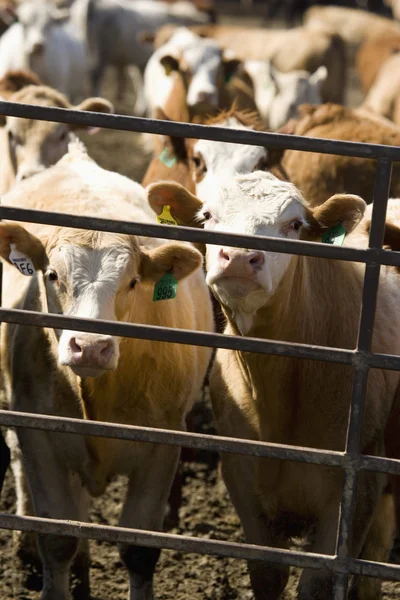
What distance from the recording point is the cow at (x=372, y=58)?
1456 centimetres

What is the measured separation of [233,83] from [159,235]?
670cm

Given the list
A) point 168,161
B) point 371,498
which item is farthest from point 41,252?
point 168,161

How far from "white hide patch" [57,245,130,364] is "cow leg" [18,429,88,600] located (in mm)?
652

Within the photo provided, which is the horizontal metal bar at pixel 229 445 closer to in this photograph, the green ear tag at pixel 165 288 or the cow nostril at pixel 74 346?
the cow nostril at pixel 74 346

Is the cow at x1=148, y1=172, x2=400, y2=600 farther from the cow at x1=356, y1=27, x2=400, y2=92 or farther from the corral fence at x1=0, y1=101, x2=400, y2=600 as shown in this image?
the cow at x1=356, y1=27, x2=400, y2=92

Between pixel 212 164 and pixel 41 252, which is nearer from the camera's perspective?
pixel 41 252

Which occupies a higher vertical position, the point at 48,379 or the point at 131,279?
the point at 131,279

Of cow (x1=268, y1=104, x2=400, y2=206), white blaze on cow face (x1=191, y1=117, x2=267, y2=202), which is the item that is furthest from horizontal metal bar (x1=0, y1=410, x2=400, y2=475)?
cow (x1=268, y1=104, x2=400, y2=206)

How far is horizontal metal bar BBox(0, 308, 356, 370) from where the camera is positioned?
9.70 feet

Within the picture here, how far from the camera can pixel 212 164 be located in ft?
18.4

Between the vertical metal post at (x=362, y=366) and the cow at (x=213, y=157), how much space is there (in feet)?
7.60

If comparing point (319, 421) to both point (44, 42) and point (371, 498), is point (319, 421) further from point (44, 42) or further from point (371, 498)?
point (44, 42)

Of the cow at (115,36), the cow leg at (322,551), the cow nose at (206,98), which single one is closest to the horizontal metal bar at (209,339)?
the cow leg at (322,551)

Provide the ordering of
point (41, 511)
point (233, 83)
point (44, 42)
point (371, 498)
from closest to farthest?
1. point (371, 498)
2. point (41, 511)
3. point (233, 83)
4. point (44, 42)
